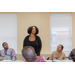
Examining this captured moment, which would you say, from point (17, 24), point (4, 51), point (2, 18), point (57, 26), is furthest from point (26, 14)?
point (4, 51)

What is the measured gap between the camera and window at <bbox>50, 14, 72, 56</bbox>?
4.29m

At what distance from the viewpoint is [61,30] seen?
4.32 m

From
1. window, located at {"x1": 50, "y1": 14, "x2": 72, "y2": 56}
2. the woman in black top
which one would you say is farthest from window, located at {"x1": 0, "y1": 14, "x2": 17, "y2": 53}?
the woman in black top

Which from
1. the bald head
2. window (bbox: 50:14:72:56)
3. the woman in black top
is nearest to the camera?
the bald head

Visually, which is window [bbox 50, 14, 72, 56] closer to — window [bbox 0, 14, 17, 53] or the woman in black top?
window [bbox 0, 14, 17, 53]

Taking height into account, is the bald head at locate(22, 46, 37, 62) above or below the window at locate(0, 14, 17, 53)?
below

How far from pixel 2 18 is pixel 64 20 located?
3.02 m

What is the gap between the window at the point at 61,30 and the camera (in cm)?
429

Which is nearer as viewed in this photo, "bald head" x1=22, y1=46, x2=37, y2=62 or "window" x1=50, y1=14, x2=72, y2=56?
"bald head" x1=22, y1=46, x2=37, y2=62

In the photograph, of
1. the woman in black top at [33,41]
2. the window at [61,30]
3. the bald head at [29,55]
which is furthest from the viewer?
the window at [61,30]

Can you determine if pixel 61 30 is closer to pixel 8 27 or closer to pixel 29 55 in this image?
pixel 8 27

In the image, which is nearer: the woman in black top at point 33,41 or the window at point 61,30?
the woman in black top at point 33,41

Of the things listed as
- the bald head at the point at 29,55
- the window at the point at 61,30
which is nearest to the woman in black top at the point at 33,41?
the bald head at the point at 29,55

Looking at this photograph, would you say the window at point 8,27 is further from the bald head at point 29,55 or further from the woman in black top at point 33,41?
the bald head at point 29,55
